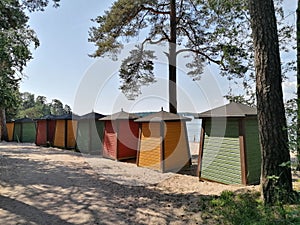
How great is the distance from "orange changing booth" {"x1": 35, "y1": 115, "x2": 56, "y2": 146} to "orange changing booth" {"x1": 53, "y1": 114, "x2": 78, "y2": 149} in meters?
0.71

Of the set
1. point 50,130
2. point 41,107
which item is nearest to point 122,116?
point 50,130

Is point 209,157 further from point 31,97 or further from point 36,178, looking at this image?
point 31,97

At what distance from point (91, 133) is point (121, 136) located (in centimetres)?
261

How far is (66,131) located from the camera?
13.9 metres

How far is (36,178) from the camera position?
6.05m

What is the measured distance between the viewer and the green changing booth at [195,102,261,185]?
542 centimetres

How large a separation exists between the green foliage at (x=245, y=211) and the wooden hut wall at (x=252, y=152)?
151cm

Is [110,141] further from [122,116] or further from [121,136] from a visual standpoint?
[122,116]

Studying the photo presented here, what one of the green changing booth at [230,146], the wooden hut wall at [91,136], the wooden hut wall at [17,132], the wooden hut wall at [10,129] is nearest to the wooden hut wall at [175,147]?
the green changing booth at [230,146]

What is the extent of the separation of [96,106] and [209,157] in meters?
7.92

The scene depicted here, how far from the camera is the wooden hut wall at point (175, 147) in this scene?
762 cm

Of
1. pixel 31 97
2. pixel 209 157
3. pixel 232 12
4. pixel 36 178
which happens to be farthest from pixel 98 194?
pixel 31 97

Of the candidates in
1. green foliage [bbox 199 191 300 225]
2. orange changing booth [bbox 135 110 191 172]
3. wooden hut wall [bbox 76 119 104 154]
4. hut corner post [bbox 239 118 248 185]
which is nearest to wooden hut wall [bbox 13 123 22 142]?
wooden hut wall [bbox 76 119 104 154]

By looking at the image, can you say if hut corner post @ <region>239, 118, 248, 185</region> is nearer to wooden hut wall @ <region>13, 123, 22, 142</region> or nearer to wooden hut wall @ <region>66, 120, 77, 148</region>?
wooden hut wall @ <region>66, 120, 77, 148</region>
